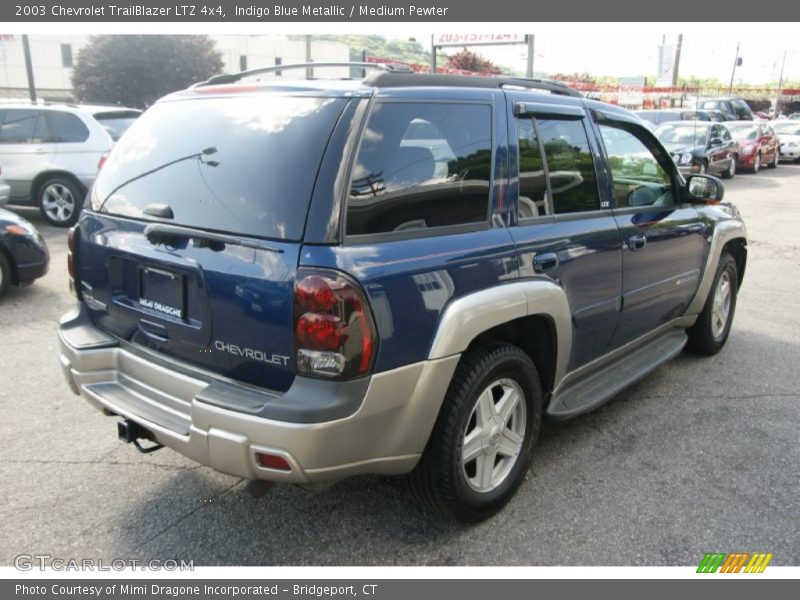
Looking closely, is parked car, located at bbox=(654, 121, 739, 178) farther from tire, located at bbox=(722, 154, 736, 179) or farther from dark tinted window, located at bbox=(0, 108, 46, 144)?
dark tinted window, located at bbox=(0, 108, 46, 144)

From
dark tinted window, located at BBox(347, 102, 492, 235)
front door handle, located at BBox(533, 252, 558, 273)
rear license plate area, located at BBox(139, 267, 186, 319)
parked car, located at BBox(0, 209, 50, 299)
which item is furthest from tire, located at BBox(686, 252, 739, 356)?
parked car, located at BBox(0, 209, 50, 299)

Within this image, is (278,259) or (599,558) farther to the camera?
(599,558)

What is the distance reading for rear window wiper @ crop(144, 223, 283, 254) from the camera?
238 cm

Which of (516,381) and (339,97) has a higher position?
(339,97)

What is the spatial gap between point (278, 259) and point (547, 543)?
1.67 meters

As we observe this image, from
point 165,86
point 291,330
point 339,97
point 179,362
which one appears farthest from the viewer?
point 165,86

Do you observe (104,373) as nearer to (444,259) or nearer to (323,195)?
(323,195)

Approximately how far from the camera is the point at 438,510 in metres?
2.80

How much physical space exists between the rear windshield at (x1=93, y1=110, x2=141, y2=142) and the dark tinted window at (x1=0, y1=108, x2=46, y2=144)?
1.11 metres

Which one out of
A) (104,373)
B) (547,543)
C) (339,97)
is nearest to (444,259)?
(339,97)

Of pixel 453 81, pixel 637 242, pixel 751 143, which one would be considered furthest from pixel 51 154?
pixel 751 143

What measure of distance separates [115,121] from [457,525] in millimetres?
10621

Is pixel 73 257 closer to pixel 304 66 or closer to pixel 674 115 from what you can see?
pixel 304 66

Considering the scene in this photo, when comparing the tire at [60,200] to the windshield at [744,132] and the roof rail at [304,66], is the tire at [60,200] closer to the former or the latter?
the roof rail at [304,66]
